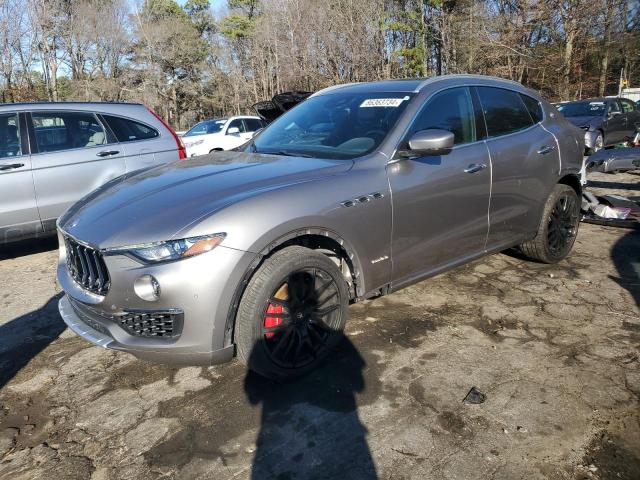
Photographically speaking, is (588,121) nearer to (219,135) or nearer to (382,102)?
(219,135)

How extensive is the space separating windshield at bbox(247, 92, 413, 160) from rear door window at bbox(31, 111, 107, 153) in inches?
106

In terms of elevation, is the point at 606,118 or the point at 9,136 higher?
the point at 9,136

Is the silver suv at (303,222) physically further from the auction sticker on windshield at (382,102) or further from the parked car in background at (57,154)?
the parked car in background at (57,154)

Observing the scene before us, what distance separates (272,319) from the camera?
266cm

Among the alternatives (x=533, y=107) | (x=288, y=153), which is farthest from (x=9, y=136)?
(x=533, y=107)

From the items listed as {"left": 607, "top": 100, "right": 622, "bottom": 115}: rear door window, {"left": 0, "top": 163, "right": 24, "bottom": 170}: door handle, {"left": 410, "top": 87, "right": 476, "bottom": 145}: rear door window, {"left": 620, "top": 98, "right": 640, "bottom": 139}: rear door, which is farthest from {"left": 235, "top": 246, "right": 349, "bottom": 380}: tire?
{"left": 620, "top": 98, "right": 640, "bottom": 139}: rear door

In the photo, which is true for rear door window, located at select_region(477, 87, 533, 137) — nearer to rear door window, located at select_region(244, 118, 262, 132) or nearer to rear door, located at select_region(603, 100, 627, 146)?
rear door, located at select_region(603, 100, 627, 146)

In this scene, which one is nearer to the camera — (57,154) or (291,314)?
(291,314)

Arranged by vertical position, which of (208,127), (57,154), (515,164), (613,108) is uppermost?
(208,127)

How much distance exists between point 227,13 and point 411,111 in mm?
46458

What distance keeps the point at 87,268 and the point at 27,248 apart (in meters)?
4.09

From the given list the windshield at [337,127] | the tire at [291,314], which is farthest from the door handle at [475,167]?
the tire at [291,314]

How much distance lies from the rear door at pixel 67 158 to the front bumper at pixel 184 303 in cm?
325

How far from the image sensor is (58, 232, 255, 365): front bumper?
7.75ft
